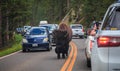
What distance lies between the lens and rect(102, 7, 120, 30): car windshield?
7578 millimetres

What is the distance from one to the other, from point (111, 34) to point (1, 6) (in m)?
30.8

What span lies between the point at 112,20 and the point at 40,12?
9832cm

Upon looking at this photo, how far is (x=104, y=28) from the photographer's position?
7.77 metres

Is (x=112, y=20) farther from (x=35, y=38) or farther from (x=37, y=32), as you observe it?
(x=37, y=32)

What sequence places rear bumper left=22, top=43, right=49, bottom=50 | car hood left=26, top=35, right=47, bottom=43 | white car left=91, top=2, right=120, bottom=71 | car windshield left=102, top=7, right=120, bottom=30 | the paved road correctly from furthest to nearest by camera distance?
car hood left=26, top=35, right=47, bottom=43, rear bumper left=22, top=43, right=49, bottom=50, the paved road, car windshield left=102, top=7, right=120, bottom=30, white car left=91, top=2, right=120, bottom=71

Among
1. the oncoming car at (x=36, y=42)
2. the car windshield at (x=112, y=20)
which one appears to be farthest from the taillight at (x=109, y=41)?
the oncoming car at (x=36, y=42)

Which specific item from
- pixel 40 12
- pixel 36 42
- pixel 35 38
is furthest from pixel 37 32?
pixel 40 12

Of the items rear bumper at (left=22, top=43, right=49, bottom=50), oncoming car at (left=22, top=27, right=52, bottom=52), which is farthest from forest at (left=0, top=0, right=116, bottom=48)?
rear bumper at (left=22, top=43, right=49, bottom=50)

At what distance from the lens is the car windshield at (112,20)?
7578 mm

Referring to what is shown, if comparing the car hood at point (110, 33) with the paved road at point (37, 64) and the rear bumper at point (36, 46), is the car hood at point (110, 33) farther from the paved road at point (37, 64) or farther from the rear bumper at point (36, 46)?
the rear bumper at point (36, 46)

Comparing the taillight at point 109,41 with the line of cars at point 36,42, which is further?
the line of cars at point 36,42

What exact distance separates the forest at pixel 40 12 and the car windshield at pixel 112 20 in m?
27.1

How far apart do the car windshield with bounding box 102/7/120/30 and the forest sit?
27106mm

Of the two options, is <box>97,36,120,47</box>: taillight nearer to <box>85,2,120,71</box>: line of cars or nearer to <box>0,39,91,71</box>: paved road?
<box>85,2,120,71</box>: line of cars
